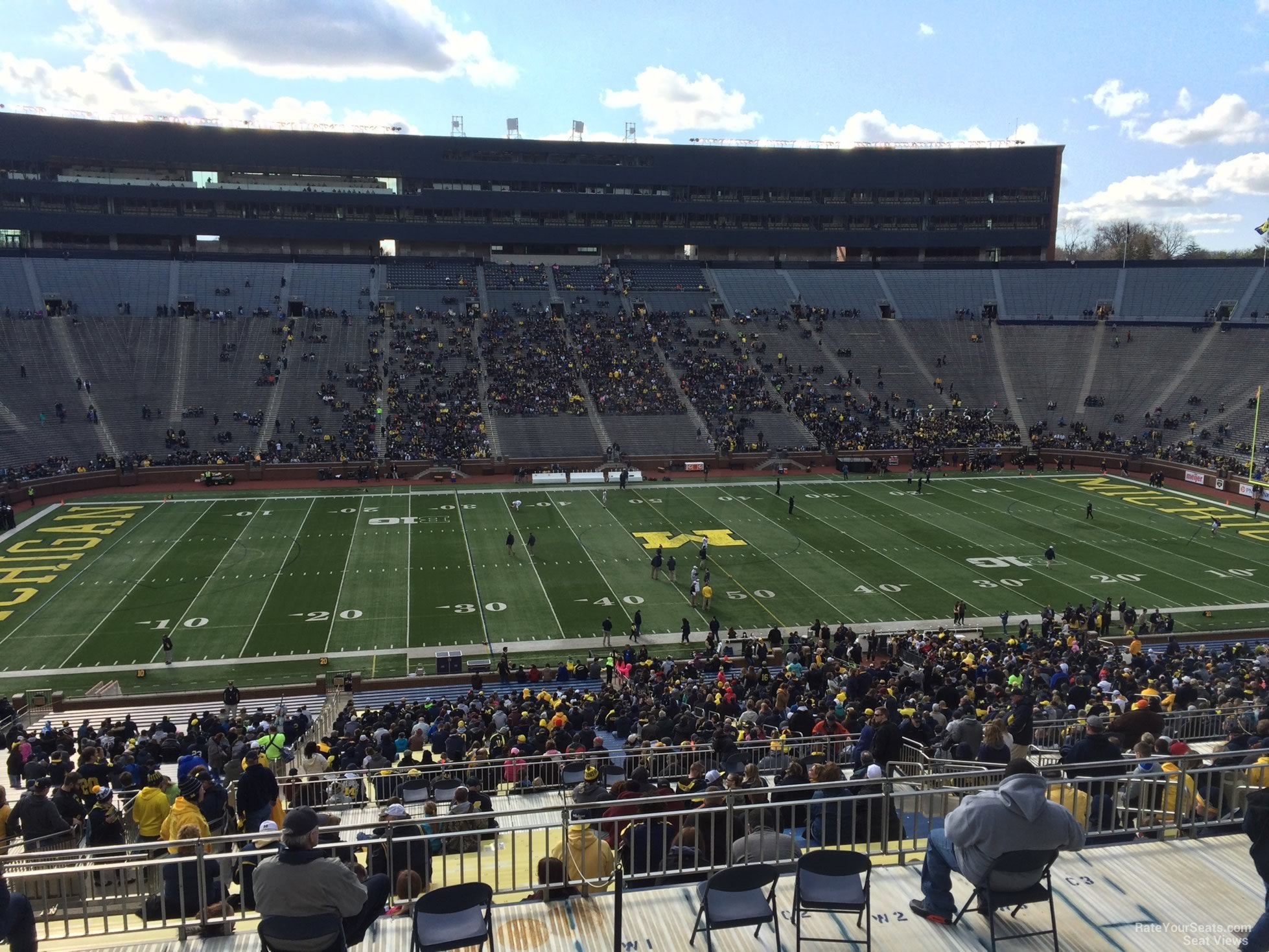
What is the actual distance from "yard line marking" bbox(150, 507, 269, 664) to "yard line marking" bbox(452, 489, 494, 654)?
353 inches

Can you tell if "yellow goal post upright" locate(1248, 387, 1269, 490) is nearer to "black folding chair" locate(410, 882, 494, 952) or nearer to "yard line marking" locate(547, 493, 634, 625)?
"yard line marking" locate(547, 493, 634, 625)

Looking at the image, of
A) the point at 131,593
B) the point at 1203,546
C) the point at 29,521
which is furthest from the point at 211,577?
the point at 1203,546

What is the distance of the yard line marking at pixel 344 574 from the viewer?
2981 centimetres

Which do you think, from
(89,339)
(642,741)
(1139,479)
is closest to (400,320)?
(89,339)

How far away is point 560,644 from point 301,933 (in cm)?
2286

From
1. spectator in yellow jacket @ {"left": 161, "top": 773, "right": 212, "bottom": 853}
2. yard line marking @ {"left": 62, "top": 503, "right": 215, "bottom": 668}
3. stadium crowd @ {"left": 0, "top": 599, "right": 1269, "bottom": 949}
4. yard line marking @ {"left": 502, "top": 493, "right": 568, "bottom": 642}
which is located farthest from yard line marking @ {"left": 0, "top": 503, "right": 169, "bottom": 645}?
spectator in yellow jacket @ {"left": 161, "top": 773, "right": 212, "bottom": 853}

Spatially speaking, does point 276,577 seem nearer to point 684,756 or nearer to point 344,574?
point 344,574

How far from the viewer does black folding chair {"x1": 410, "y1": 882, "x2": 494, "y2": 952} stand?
668cm

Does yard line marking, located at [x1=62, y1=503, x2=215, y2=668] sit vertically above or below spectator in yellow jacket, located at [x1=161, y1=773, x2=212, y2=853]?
below

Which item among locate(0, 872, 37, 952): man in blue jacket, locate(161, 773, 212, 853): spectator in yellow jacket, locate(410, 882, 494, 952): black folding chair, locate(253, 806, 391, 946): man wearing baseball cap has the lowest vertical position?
locate(161, 773, 212, 853): spectator in yellow jacket

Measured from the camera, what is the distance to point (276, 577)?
115 ft

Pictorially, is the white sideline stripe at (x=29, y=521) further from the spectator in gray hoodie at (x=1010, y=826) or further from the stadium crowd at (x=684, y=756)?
the spectator in gray hoodie at (x=1010, y=826)

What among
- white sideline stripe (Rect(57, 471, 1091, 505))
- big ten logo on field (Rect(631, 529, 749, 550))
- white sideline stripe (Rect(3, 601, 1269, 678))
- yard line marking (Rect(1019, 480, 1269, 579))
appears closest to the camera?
white sideline stripe (Rect(3, 601, 1269, 678))

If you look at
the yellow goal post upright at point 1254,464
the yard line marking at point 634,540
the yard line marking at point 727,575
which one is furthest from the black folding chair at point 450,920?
the yellow goal post upright at point 1254,464
